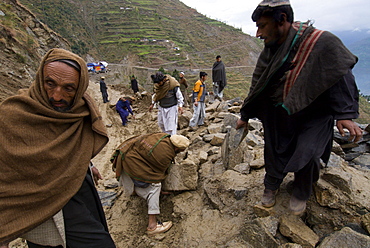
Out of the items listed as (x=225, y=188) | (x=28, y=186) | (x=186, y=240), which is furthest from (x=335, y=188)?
(x=28, y=186)

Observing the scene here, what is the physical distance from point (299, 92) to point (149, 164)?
173 centimetres

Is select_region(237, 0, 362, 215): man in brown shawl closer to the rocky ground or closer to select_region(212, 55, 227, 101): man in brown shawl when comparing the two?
the rocky ground

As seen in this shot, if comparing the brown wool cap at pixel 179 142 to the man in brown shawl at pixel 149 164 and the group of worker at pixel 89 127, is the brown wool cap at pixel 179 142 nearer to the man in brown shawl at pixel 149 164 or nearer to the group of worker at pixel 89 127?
the man in brown shawl at pixel 149 164

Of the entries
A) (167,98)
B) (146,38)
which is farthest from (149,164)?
(146,38)

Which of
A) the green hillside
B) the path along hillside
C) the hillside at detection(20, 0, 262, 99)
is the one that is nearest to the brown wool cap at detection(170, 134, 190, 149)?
the path along hillside

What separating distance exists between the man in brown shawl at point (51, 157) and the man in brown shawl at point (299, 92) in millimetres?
1343

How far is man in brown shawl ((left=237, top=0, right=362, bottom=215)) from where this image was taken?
1372 millimetres

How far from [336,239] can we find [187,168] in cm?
171

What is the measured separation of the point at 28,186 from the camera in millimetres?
1129

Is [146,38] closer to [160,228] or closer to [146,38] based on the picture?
[146,38]

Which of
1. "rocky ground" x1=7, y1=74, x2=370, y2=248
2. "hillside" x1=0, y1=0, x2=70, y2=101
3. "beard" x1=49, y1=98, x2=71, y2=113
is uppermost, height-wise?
"hillside" x1=0, y1=0, x2=70, y2=101

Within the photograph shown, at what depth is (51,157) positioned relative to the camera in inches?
46.6

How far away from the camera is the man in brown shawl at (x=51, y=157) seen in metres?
1.09

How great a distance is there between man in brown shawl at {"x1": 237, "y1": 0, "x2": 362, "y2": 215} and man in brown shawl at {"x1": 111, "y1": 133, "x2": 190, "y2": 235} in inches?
43.1
